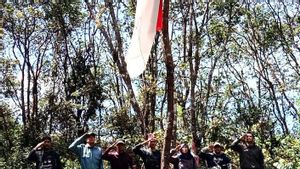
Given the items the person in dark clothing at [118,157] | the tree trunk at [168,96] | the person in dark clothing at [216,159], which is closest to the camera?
the tree trunk at [168,96]

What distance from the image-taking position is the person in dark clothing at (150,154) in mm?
7348

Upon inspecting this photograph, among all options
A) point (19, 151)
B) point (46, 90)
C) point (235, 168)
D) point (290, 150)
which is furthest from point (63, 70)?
point (290, 150)

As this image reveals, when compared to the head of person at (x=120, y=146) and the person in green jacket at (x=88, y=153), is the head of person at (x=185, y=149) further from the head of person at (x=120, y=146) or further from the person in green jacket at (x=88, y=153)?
the person in green jacket at (x=88, y=153)

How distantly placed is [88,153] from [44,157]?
0.65 m

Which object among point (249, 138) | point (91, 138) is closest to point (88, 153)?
point (91, 138)

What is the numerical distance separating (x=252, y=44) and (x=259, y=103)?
2462 mm

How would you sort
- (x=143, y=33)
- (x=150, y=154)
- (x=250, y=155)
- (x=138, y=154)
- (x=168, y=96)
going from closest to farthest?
(x=143, y=33), (x=168, y=96), (x=150, y=154), (x=138, y=154), (x=250, y=155)

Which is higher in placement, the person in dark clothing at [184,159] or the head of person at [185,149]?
the head of person at [185,149]

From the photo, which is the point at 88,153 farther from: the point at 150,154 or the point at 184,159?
the point at 184,159

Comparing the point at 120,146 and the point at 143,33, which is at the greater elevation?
the point at 143,33

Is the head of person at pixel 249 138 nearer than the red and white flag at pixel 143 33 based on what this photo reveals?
No

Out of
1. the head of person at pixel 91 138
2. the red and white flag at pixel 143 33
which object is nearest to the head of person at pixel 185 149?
the head of person at pixel 91 138

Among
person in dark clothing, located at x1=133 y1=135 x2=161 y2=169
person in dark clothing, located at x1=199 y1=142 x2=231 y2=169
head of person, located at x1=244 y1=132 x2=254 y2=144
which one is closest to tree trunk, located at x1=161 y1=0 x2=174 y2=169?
person in dark clothing, located at x1=133 y1=135 x2=161 y2=169

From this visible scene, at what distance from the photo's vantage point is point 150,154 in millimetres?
7418
